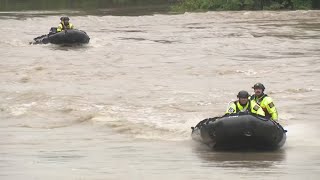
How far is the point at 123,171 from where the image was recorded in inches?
479

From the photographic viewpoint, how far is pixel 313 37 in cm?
3803

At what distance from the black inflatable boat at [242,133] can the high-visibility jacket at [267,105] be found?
29.0 inches

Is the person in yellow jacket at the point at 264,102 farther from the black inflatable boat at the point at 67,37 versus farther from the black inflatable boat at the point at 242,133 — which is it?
the black inflatable boat at the point at 67,37

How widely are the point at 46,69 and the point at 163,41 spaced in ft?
35.4

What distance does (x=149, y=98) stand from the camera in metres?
21.6

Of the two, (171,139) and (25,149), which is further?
(171,139)

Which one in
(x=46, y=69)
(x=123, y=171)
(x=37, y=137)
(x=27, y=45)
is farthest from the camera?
(x=27, y=45)

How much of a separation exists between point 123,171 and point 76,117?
7062 millimetres

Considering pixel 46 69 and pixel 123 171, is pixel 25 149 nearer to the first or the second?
pixel 123 171

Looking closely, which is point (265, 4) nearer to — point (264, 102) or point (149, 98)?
point (149, 98)

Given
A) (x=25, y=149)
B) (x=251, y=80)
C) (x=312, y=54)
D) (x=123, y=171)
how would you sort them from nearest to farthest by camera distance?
1. (x=123, y=171)
2. (x=25, y=149)
3. (x=251, y=80)
4. (x=312, y=54)

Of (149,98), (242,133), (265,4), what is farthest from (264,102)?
(265,4)

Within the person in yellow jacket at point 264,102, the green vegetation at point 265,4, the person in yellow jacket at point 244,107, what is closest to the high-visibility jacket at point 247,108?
the person in yellow jacket at point 244,107

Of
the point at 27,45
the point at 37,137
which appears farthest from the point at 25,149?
the point at 27,45
